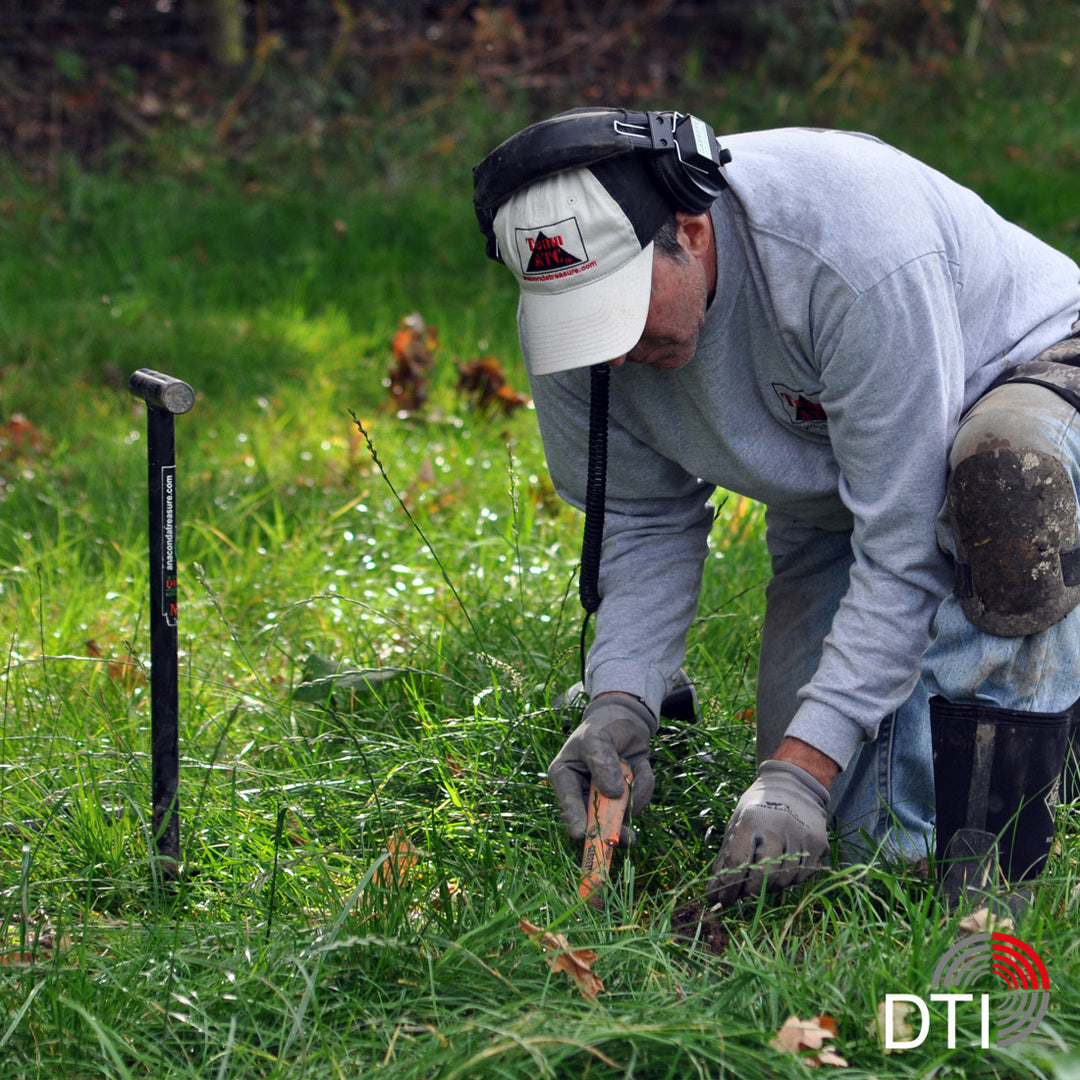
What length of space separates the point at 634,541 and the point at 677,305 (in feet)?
2.07

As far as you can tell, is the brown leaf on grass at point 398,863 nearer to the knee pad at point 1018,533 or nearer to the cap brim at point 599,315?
the cap brim at point 599,315

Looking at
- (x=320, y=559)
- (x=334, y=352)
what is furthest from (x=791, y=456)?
(x=334, y=352)

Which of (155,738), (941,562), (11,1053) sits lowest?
(11,1053)

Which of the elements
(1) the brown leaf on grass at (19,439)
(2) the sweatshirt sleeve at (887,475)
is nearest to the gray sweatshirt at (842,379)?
(2) the sweatshirt sleeve at (887,475)

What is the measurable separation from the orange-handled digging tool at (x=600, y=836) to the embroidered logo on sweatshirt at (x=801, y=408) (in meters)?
0.67

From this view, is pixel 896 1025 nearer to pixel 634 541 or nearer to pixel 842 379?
pixel 842 379

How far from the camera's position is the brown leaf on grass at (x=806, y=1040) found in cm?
162

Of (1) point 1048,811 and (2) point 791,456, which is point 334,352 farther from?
(1) point 1048,811

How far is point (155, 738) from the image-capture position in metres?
2.14

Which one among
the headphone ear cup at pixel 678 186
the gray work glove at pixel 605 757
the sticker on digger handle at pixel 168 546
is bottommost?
the gray work glove at pixel 605 757

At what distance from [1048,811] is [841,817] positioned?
0.43 meters

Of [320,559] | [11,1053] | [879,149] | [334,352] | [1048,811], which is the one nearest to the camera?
[11,1053]

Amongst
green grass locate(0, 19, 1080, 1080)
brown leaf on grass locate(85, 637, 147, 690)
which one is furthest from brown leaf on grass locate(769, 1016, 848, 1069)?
brown leaf on grass locate(85, 637, 147, 690)

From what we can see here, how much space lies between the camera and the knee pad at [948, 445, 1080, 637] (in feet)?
6.36
